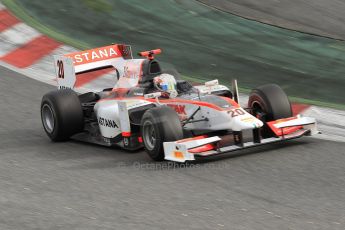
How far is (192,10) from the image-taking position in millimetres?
15758

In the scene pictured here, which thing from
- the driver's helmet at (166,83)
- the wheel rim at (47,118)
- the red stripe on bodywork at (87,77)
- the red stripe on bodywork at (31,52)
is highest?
the red stripe on bodywork at (31,52)

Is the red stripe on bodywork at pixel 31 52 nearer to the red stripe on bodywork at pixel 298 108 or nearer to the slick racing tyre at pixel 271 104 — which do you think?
the red stripe on bodywork at pixel 298 108

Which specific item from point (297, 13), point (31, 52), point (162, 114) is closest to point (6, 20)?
point (31, 52)

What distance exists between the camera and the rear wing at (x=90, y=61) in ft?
36.0

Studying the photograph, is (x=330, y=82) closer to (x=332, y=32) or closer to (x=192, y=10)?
(x=332, y=32)

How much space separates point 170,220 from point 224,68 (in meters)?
6.60

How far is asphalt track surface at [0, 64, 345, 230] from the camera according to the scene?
263 inches

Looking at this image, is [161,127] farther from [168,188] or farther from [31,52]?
[31,52]

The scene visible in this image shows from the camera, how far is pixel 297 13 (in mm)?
15258

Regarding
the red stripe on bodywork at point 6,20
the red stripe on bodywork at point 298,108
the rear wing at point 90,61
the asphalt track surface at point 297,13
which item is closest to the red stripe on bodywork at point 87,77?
the rear wing at point 90,61

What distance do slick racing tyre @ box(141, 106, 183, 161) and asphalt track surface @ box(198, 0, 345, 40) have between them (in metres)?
6.15

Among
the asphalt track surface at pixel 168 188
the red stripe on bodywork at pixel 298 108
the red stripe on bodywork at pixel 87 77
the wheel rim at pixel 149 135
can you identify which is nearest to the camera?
the asphalt track surface at pixel 168 188

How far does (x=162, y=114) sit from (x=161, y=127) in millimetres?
153

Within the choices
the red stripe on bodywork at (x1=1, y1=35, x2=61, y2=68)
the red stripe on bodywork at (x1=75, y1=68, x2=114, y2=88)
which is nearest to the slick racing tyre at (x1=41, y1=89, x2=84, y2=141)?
the red stripe on bodywork at (x1=75, y1=68, x2=114, y2=88)
